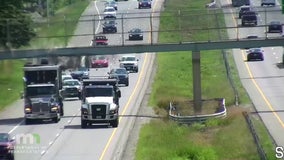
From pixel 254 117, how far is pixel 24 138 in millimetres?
18415

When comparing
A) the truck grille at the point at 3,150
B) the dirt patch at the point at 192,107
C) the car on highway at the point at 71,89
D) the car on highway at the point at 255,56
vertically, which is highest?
the car on highway at the point at 255,56

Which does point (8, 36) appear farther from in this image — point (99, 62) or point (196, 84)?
point (99, 62)

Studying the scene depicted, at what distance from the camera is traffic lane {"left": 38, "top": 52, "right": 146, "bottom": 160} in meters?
51.2

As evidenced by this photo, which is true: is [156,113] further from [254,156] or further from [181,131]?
[254,156]

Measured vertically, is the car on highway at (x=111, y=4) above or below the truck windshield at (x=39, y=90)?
above

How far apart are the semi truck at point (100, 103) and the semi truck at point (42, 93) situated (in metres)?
2.81

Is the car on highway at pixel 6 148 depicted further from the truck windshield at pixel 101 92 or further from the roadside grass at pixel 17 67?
the roadside grass at pixel 17 67

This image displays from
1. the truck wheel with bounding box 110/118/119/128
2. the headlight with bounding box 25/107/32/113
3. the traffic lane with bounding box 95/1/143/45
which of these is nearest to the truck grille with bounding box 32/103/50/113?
the headlight with bounding box 25/107/32/113

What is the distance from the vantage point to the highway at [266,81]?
68.2 metres

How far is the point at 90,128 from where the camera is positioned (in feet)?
212

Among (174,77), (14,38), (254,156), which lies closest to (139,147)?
(254,156)

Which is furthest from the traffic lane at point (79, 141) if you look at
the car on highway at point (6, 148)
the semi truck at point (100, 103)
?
the car on highway at point (6, 148)

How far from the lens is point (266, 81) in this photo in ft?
318

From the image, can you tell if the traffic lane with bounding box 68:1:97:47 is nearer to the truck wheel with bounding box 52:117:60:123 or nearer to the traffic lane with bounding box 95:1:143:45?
the traffic lane with bounding box 95:1:143:45
